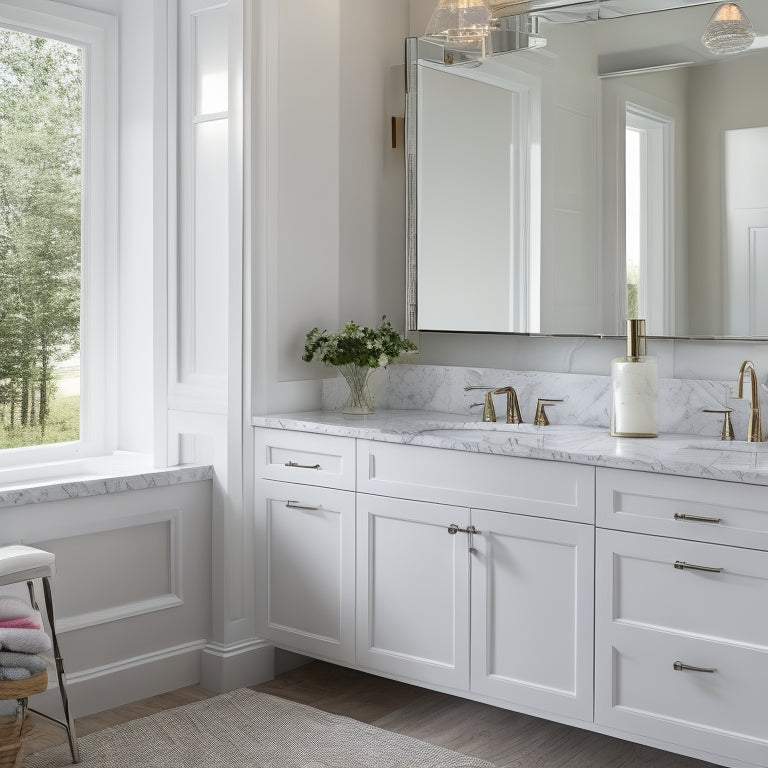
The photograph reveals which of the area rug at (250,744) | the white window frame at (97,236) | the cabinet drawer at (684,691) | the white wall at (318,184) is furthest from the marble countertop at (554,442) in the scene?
the area rug at (250,744)

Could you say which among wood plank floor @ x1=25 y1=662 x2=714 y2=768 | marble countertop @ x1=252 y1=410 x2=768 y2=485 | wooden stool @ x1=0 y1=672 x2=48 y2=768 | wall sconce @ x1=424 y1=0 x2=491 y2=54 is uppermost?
wall sconce @ x1=424 y1=0 x2=491 y2=54

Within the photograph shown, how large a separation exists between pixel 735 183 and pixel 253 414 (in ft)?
5.18

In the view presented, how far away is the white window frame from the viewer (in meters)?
3.37

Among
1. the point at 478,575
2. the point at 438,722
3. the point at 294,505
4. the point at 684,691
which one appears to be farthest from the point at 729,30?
the point at 438,722

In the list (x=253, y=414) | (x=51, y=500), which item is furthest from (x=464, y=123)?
(x=51, y=500)

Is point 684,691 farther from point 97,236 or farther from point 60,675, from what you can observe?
point 97,236

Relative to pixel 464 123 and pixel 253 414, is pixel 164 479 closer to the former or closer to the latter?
pixel 253 414

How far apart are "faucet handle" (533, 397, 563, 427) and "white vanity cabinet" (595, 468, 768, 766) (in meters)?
0.65

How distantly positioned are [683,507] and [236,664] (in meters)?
1.57

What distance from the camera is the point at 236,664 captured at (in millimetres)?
3098

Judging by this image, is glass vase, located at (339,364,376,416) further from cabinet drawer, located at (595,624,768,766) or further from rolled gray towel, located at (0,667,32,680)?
rolled gray towel, located at (0,667,32,680)

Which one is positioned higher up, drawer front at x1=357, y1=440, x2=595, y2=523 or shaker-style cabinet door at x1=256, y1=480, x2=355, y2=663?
drawer front at x1=357, y1=440, x2=595, y2=523

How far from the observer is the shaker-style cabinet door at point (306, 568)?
9.47 ft

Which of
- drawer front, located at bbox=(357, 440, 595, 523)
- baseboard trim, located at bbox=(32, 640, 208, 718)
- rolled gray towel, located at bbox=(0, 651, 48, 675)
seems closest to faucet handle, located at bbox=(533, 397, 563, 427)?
drawer front, located at bbox=(357, 440, 595, 523)
